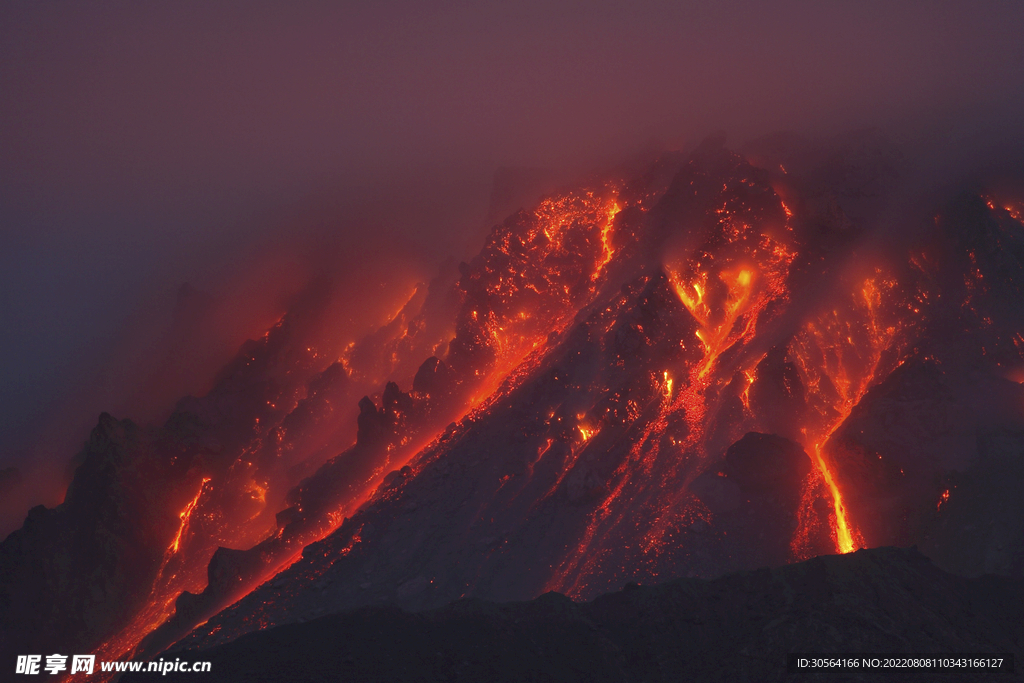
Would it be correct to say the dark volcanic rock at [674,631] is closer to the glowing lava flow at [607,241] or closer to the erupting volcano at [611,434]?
the erupting volcano at [611,434]

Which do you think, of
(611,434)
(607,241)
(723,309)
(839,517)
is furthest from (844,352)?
(607,241)

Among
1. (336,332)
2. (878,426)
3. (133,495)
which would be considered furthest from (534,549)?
(336,332)

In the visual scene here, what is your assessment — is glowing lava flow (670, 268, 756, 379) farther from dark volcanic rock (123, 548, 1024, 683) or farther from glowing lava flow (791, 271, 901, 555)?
dark volcanic rock (123, 548, 1024, 683)

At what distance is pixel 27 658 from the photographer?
159ft

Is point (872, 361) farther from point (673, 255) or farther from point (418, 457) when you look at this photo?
point (418, 457)

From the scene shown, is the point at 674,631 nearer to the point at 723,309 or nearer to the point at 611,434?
the point at 611,434

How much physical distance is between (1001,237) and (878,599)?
27.0m

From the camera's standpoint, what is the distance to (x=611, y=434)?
38469 mm

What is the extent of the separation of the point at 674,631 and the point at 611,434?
1612cm

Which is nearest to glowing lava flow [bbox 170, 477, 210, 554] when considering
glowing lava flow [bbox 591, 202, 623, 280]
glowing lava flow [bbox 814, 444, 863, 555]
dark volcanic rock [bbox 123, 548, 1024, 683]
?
dark volcanic rock [bbox 123, 548, 1024, 683]

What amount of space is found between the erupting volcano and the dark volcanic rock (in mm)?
4338

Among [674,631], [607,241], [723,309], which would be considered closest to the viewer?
[674,631]

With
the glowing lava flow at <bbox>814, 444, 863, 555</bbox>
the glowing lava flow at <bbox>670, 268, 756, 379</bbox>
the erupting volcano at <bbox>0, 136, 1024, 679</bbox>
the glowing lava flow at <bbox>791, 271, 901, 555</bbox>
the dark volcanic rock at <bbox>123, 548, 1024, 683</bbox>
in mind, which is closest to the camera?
the dark volcanic rock at <bbox>123, 548, 1024, 683</bbox>

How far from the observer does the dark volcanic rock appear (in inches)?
832
